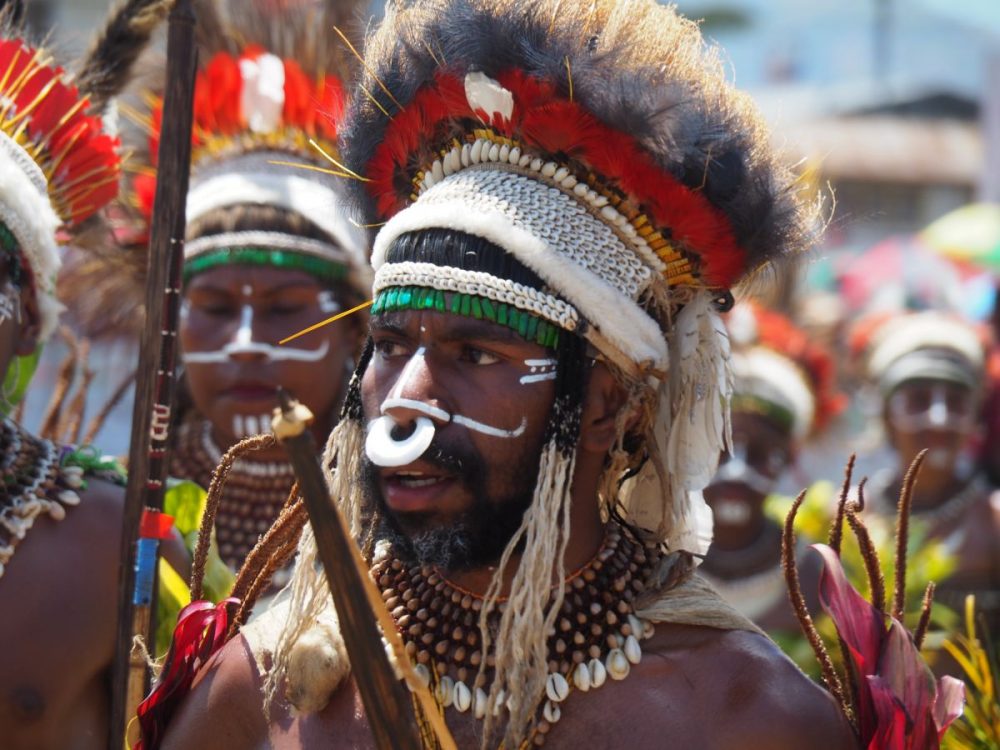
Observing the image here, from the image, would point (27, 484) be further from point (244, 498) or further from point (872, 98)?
point (872, 98)

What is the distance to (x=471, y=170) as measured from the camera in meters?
2.80

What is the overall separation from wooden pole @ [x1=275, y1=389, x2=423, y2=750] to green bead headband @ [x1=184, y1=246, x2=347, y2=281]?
98.0 inches

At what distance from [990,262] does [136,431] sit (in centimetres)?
947

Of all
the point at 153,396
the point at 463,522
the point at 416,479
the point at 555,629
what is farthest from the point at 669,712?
the point at 153,396

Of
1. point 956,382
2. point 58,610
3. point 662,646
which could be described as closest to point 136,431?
point 58,610

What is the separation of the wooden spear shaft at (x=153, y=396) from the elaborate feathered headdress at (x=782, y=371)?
4093mm

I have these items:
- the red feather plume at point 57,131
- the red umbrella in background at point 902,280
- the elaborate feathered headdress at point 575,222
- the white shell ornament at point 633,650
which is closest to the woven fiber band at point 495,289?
the elaborate feathered headdress at point 575,222

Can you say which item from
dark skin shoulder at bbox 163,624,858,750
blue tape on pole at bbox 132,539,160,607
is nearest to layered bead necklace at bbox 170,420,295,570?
blue tape on pole at bbox 132,539,160,607

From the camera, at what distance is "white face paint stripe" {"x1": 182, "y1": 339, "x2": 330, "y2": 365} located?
455 centimetres

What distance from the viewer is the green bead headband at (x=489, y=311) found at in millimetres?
2609

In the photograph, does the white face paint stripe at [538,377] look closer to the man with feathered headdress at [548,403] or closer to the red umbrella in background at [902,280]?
the man with feathered headdress at [548,403]

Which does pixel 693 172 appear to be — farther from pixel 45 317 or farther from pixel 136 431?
pixel 45 317

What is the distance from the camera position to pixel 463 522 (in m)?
2.60

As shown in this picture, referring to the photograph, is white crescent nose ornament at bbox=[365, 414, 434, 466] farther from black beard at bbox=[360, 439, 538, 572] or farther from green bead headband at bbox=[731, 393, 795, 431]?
green bead headband at bbox=[731, 393, 795, 431]
